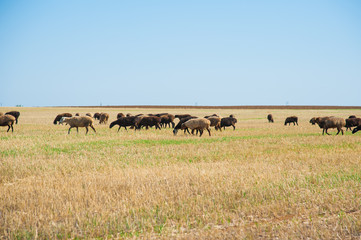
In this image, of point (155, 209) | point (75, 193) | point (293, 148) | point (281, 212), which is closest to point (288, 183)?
point (281, 212)

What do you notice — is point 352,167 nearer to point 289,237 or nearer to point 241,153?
point 241,153

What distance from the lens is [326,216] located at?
5090mm

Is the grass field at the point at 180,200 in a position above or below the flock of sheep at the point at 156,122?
below

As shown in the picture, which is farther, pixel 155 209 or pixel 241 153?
pixel 241 153

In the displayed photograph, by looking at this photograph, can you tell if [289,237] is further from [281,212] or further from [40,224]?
[40,224]

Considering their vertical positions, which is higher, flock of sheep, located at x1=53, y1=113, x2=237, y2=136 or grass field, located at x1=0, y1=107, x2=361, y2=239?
flock of sheep, located at x1=53, y1=113, x2=237, y2=136

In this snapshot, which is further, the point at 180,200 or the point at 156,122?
the point at 156,122

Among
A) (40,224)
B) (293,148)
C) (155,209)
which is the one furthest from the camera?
(293,148)

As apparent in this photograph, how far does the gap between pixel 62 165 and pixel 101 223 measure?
211 inches

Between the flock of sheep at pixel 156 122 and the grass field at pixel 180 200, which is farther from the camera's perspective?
the flock of sheep at pixel 156 122

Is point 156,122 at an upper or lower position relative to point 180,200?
upper

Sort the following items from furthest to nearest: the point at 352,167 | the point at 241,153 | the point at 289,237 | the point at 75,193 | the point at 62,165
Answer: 1. the point at 241,153
2. the point at 62,165
3. the point at 352,167
4. the point at 75,193
5. the point at 289,237

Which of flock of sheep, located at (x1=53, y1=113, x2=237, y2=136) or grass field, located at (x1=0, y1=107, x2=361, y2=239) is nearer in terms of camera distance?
grass field, located at (x1=0, y1=107, x2=361, y2=239)

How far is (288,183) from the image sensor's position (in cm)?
709
